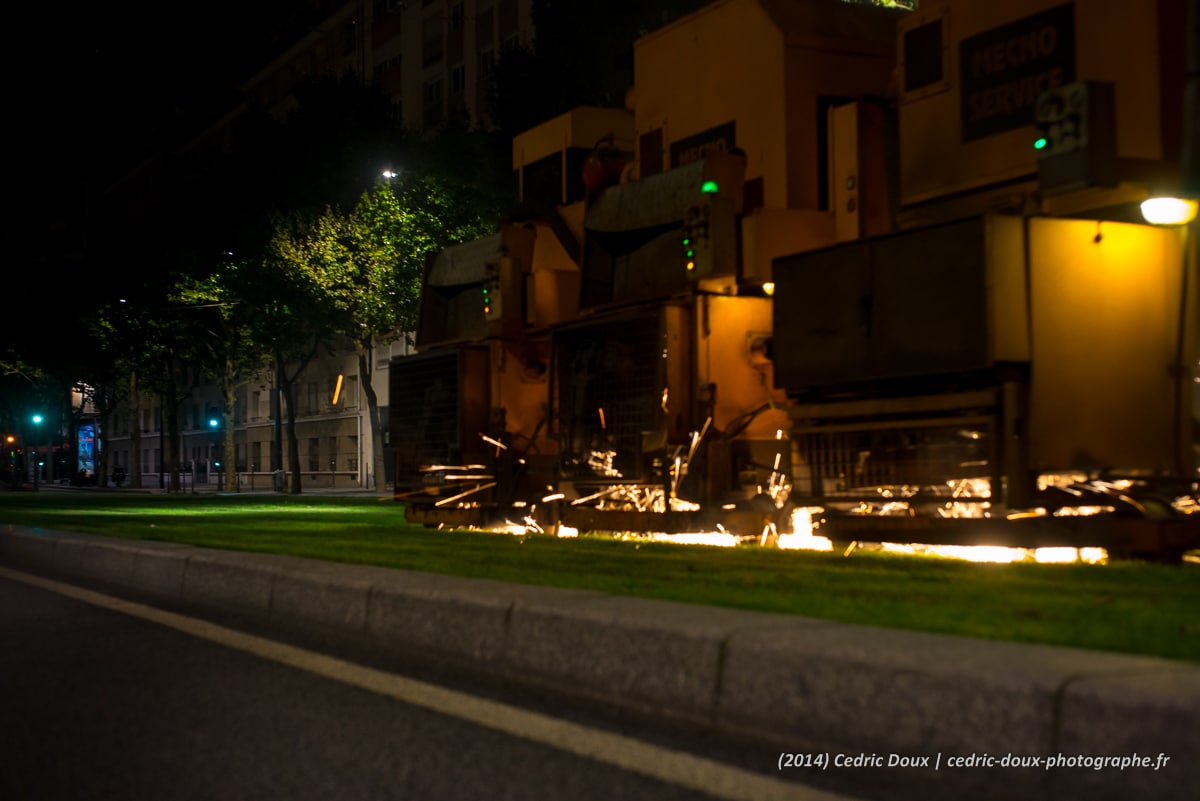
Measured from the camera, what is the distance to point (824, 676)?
193 inches

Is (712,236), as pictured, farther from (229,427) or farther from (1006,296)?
(229,427)

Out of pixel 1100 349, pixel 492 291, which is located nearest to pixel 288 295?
pixel 492 291

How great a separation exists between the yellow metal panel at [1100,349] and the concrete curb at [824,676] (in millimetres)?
3848

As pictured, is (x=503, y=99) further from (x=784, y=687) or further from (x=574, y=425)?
(x=784, y=687)

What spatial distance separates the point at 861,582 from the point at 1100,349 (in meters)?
2.67

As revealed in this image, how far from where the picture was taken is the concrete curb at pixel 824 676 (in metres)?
3.95

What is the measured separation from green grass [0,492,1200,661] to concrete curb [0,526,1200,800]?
61 cm

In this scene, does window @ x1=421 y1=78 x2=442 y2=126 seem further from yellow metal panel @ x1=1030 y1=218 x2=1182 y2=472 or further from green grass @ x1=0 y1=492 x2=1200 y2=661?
yellow metal panel @ x1=1030 y1=218 x2=1182 y2=472

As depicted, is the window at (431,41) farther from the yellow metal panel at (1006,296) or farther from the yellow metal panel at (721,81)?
the yellow metal panel at (1006,296)

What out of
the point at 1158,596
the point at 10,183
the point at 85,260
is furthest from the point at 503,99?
the point at 1158,596

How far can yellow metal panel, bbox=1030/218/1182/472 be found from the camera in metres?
9.50

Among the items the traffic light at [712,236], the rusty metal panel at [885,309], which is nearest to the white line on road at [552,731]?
the rusty metal panel at [885,309]

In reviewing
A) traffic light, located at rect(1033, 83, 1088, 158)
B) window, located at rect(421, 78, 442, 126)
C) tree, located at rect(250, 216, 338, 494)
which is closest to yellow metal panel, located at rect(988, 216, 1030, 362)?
traffic light, located at rect(1033, 83, 1088, 158)

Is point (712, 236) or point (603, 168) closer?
point (712, 236)
